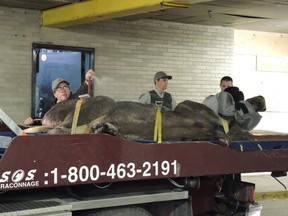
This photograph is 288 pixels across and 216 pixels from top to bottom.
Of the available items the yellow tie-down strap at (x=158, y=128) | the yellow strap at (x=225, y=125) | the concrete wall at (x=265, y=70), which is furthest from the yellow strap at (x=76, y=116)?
the concrete wall at (x=265, y=70)

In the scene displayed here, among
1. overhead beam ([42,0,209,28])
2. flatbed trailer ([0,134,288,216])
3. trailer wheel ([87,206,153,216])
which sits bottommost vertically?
trailer wheel ([87,206,153,216])

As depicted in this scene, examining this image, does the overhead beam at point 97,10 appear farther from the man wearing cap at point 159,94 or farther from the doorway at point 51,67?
the man wearing cap at point 159,94

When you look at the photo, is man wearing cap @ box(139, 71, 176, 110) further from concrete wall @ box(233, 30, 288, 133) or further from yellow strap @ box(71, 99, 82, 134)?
concrete wall @ box(233, 30, 288, 133)

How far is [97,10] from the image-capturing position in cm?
870

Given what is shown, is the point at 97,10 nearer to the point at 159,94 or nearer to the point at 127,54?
the point at 159,94

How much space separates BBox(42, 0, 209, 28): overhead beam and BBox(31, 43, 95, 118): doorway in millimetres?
659

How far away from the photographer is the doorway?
10.6m

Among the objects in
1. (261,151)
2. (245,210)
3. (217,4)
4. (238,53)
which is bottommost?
(245,210)

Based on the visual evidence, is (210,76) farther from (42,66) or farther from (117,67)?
(42,66)

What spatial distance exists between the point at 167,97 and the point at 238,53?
23.4 ft

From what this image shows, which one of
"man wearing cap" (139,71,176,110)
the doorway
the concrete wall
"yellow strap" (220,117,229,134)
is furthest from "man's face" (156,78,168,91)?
the concrete wall

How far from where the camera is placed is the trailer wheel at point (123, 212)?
3.84 m

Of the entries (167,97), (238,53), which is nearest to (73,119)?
(167,97)

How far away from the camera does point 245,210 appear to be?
4887 millimetres
